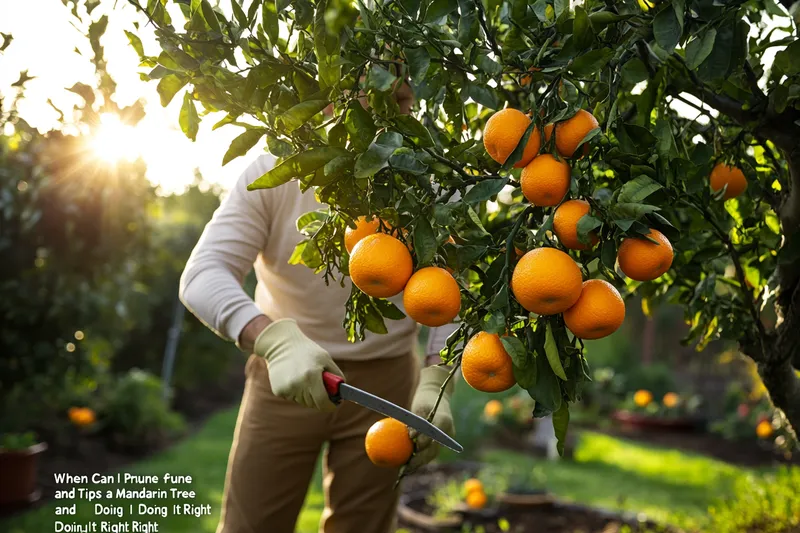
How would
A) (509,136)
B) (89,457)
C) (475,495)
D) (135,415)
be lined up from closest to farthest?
(509,136) < (475,495) < (89,457) < (135,415)

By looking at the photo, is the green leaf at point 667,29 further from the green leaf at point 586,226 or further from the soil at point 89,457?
the soil at point 89,457

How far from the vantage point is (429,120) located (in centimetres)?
150

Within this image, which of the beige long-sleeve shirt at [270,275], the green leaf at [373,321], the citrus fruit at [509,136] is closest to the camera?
the citrus fruit at [509,136]

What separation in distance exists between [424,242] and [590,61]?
14.9 inches

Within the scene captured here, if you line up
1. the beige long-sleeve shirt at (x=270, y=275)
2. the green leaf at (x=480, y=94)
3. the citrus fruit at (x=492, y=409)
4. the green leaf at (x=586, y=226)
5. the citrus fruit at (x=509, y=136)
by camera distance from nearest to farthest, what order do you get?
1. the green leaf at (x=586, y=226)
2. the citrus fruit at (x=509, y=136)
3. the green leaf at (x=480, y=94)
4. the beige long-sleeve shirt at (x=270, y=275)
5. the citrus fruit at (x=492, y=409)

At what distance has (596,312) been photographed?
1.06 meters

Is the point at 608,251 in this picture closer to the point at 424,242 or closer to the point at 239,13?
the point at 424,242

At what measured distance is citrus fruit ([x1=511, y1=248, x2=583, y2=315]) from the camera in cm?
101

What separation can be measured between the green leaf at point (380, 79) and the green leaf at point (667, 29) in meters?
0.42

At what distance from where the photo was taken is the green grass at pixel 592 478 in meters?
4.19

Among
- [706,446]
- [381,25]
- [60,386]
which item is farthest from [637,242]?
[706,446]

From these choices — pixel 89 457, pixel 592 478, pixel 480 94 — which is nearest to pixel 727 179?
pixel 480 94

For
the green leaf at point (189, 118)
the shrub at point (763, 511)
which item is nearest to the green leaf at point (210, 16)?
the green leaf at point (189, 118)

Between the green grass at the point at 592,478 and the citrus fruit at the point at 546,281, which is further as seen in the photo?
the green grass at the point at 592,478
